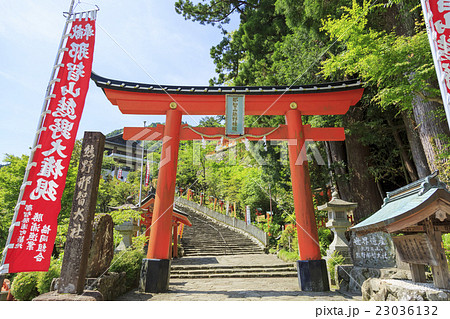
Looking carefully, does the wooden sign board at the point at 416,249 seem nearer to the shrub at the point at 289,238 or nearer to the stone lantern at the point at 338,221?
the stone lantern at the point at 338,221

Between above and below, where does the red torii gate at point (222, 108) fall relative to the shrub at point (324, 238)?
above

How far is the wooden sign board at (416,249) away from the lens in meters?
3.69

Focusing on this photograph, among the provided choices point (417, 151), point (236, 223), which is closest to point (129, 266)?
point (417, 151)

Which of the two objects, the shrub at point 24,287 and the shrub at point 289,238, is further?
the shrub at point 289,238

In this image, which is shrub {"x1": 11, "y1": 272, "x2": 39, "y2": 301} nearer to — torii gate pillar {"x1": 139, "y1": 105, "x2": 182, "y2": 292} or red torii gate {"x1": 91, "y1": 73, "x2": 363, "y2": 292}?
torii gate pillar {"x1": 139, "y1": 105, "x2": 182, "y2": 292}

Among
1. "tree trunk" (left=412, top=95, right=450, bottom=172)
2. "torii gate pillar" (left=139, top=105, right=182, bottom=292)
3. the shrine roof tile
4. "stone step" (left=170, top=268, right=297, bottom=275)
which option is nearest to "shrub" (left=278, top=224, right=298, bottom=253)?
"stone step" (left=170, top=268, right=297, bottom=275)

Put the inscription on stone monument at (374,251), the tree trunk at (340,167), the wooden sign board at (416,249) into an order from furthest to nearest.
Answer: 1. the tree trunk at (340,167)
2. the inscription on stone monument at (374,251)
3. the wooden sign board at (416,249)

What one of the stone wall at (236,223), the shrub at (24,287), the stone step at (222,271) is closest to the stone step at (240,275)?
the stone step at (222,271)

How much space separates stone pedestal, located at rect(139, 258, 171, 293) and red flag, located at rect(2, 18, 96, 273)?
8.75 ft

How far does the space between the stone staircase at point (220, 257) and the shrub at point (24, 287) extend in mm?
4234

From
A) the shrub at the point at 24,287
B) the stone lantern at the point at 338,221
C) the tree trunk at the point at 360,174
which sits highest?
the tree trunk at the point at 360,174

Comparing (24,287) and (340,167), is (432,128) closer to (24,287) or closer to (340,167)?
(340,167)

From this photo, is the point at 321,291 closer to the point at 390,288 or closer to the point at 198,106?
the point at 390,288

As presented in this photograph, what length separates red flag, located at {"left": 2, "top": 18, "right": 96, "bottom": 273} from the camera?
4.09 m
